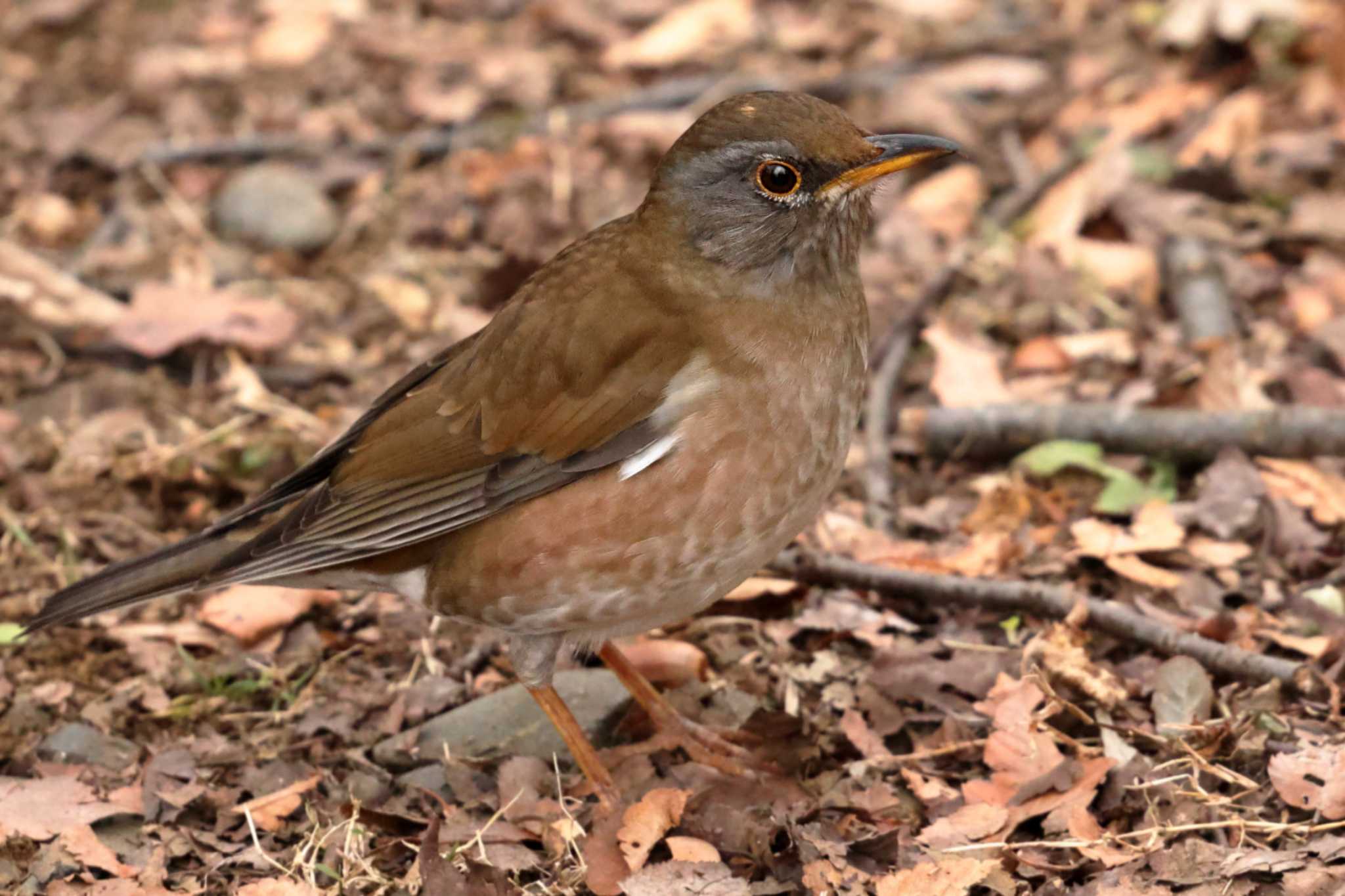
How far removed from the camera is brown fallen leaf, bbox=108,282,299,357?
6.41 meters

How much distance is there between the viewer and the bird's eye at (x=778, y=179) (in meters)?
4.18

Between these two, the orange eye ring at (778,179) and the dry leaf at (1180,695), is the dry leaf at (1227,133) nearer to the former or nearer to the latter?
the dry leaf at (1180,695)

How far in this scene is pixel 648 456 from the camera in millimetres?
4109

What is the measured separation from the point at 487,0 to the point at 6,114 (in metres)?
2.82

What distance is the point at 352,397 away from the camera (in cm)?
637

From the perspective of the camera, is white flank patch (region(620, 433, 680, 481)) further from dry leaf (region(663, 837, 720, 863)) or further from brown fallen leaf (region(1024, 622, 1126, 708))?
brown fallen leaf (region(1024, 622, 1126, 708))

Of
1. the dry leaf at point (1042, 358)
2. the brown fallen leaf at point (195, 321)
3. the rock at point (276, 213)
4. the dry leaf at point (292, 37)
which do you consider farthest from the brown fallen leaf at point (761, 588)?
the dry leaf at point (292, 37)

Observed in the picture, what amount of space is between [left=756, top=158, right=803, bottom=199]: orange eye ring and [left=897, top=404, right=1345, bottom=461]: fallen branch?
1.78 m

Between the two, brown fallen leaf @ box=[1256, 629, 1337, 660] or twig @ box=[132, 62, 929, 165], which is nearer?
brown fallen leaf @ box=[1256, 629, 1337, 660]

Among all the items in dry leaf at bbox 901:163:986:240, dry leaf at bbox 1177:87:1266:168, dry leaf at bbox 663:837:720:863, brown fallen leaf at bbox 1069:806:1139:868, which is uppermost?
dry leaf at bbox 1177:87:1266:168

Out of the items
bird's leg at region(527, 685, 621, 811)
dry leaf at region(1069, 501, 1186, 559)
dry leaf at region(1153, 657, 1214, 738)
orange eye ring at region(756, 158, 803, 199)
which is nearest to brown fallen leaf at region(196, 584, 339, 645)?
bird's leg at region(527, 685, 621, 811)

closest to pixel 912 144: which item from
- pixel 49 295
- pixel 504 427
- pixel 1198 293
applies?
pixel 504 427

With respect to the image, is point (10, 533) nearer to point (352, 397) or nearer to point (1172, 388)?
point (352, 397)

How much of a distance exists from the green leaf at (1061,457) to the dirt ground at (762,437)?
0.09 ft
